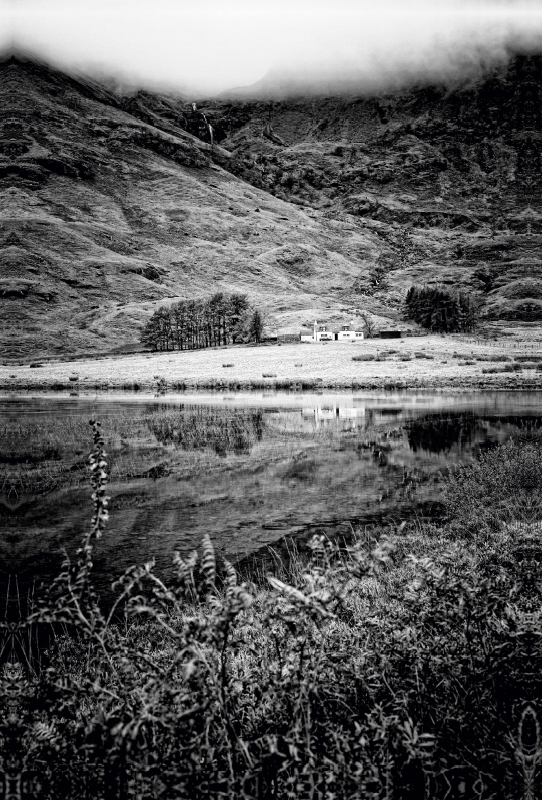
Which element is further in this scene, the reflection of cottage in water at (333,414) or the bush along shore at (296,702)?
the reflection of cottage in water at (333,414)

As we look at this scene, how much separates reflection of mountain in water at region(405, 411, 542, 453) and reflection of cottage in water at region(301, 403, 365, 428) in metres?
4.65

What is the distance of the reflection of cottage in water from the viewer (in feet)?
133

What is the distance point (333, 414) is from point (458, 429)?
13.1 metres

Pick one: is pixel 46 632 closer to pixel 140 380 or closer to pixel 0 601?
pixel 0 601

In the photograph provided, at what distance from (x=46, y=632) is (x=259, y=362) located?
96.0m

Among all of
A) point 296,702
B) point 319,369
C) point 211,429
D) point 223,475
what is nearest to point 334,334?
point 319,369

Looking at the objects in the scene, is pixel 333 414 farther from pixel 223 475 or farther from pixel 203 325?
pixel 203 325

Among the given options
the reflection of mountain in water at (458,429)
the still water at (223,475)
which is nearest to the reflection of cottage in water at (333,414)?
the still water at (223,475)

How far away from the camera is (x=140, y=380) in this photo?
84938 mm

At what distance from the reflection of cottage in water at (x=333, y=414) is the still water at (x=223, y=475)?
0.90ft

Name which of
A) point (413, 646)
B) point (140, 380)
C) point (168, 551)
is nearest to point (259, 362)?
point (140, 380)

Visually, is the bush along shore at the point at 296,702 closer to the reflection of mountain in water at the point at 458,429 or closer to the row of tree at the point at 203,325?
the reflection of mountain in water at the point at 458,429

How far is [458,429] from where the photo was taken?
33.5m

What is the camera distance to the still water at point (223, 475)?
545 inches
